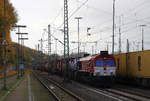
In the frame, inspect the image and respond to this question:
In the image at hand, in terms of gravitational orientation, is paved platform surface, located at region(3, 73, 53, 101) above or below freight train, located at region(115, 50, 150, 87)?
below

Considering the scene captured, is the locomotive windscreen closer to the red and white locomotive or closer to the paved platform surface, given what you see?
the red and white locomotive

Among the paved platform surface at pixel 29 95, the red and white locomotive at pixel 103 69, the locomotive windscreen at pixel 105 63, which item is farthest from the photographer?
the locomotive windscreen at pixel 105 63

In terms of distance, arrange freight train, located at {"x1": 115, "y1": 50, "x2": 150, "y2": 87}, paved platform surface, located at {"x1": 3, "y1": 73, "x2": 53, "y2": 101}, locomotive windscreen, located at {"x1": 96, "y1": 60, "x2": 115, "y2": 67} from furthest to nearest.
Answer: locomotive windscreen, located at {"x1": 96, "y1": 60, "x2": 115, "y2": 67} → freight train, located at {"x1": 115, "y1": 50, "x2": 150, "y2": 87} → paved platform surface, located at {"x1": 3, "y1": 73, "x2": 53, "y2": 101}

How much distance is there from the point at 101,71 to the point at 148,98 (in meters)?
11.2

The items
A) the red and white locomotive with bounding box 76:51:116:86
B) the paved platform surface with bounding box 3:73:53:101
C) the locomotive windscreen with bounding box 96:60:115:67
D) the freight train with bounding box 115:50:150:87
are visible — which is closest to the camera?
the paved platform surface with bounding box 3:73:53:101

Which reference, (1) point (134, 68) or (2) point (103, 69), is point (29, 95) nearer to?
(2) point (103, 69)

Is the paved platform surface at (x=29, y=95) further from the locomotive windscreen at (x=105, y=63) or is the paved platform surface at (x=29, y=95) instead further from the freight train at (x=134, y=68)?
the freight train at (x=134, y=68)

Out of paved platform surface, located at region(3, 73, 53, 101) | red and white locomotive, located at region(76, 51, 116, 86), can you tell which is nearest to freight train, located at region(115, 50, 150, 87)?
red and white locomotive, located at region(76, 51, 116, 86)

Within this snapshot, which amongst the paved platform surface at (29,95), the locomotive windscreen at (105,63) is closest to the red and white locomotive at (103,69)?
the locomotive windscreen at (105,63)

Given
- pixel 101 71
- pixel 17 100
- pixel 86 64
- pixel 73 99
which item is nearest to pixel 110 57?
pixel 101 71

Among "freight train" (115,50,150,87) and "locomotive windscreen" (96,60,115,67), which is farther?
"locomotive windscreen" (96,60,115,67)

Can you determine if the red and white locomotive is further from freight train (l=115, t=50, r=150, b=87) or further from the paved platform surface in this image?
the paved platform surface

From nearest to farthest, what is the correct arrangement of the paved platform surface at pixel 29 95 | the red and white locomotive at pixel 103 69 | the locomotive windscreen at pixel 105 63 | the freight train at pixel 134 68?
1. the paved platform surface at pixel 29 95
2. the freight train at pixel 134 68
3. the red and white locomotive at pixel 103 69
4. the locomotive windscreen at pixel 105 63

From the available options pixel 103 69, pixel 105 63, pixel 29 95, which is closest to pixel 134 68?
pixel 105 63
